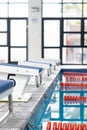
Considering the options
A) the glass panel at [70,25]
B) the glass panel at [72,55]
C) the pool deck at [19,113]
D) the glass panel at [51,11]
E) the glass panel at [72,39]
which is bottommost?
the pool deck at [19,113]

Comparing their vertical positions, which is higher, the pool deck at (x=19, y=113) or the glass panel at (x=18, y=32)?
the glass panel at (x=18, y=32)

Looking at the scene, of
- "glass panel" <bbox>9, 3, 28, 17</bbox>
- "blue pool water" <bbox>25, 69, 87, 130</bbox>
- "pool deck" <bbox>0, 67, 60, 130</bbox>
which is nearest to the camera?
"pool deck" <bbox>0, 67, 60, 130</bbox>

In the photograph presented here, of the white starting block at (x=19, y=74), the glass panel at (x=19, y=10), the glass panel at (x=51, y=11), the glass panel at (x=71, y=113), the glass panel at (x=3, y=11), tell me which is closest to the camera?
the white starting block at (x=19, y=74)

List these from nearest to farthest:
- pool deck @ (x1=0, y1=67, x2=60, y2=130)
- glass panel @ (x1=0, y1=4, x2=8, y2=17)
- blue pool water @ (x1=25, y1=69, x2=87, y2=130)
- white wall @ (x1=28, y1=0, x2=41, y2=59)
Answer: pool deck @ (x1=0, y1=67, x2=60, y2=130)
blue pool water @ (x1=25, y1=69, x2=87, y2=130)
white wall @ (x1=28, y1=0, x2=41, y2=59)
glass panel @ (x1=0, y1=4, x2=8, y2=17)

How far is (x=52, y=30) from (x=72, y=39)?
1018 millimetres

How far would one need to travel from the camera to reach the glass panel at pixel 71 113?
6.49 metres

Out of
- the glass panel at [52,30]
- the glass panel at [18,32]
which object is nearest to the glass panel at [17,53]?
the glass panel at [18,32]

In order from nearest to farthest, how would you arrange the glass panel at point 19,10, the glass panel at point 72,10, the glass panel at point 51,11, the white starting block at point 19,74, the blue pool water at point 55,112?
the white starting block at point 19,74
the blue pool water at point 55,112
the glass panel at point 72,10
the glass panel at point 51,11
the glass panel at point 19,10

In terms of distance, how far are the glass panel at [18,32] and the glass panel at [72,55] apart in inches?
78.3

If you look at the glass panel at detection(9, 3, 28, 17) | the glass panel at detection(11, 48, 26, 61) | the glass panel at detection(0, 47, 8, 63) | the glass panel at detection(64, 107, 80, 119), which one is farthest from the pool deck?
the glass panel at detection(9, 3, 28, 17)

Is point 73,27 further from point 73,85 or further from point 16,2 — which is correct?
point 73,85

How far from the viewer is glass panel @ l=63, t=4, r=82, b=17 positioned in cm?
1622

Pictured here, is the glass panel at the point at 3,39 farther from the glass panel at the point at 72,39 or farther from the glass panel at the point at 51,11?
the glass panel at the point at 72,39

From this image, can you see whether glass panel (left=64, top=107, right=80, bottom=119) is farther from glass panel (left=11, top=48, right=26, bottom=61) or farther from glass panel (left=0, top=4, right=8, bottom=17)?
glass panel (left=0, top=4, right=8, bottom=17)
